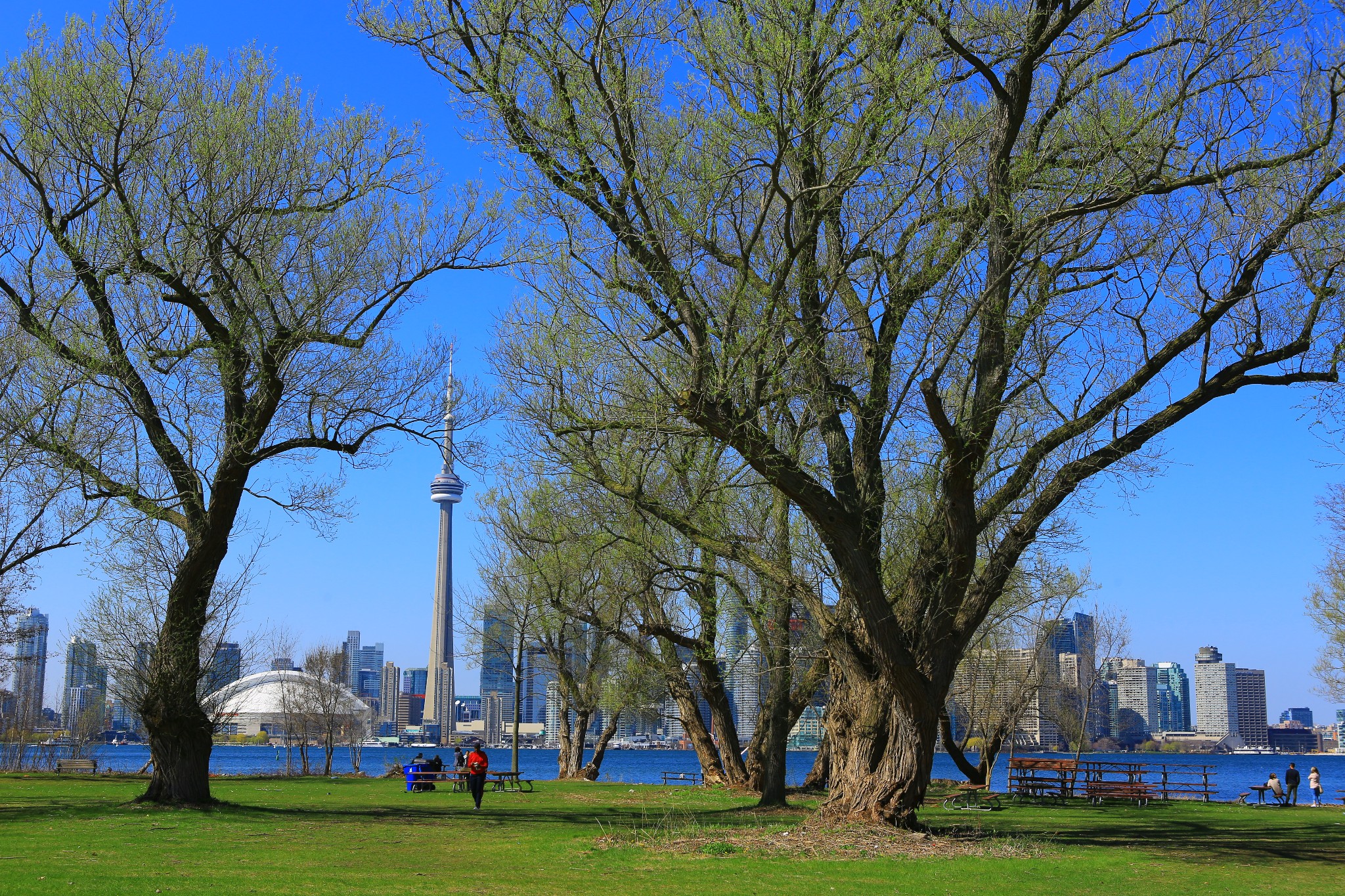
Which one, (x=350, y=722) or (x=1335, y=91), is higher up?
(x=1335, y=91)

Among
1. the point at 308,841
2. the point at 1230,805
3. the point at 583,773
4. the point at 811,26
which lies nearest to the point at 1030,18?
the point at 811,26

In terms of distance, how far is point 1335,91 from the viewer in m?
13.4

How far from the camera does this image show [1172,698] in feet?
566

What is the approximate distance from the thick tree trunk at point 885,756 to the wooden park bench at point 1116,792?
1427 cm

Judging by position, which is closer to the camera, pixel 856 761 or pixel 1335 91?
pixel 1335 91

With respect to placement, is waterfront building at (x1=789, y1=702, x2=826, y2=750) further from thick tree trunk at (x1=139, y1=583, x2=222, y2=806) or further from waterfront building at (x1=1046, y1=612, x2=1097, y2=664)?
thick tree trunk at (x1=139, y1=583, x2=222, y2=806)

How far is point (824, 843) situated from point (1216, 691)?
208 m

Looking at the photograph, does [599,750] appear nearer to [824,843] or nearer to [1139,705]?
[824,843]

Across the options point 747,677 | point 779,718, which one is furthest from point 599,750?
point 779,718

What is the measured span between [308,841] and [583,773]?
2550 cm

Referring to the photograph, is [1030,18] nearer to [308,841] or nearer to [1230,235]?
[1230,235]

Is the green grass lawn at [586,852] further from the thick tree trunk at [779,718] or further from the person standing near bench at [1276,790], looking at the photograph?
the person standing near bench at [1276,790]

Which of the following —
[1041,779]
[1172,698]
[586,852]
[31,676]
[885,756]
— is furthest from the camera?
[1172,698]

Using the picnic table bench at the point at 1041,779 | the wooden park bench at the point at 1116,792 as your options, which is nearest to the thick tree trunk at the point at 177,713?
the picnic table bench at the point at 1041,779
